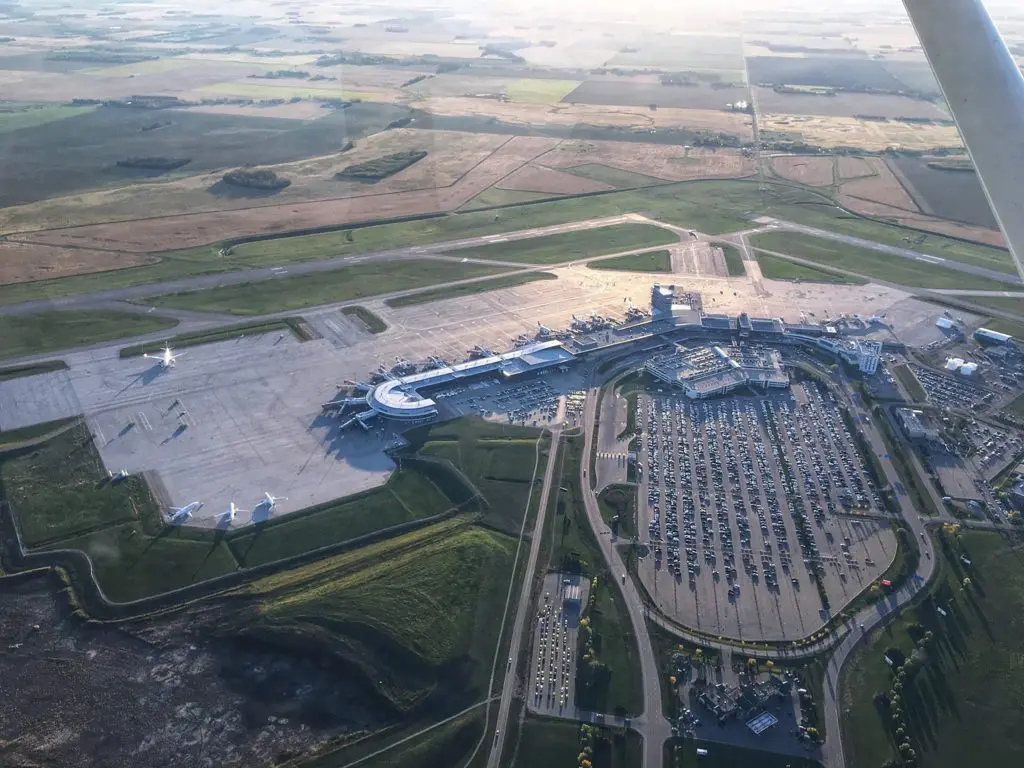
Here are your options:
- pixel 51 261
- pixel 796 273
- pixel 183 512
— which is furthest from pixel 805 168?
pixel 183 512

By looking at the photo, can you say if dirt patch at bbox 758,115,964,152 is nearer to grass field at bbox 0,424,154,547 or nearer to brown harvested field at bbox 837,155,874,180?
brown harvested field at bbox 837,155,874,180

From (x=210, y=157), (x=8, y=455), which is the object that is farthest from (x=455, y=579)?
(x=210, y=157)

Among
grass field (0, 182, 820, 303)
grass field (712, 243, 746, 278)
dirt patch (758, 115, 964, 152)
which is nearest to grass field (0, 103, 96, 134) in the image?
grass field (0, 182, 820, 303)

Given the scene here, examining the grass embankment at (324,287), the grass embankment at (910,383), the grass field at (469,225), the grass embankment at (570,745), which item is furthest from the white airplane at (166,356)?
the grass embankment at (910,383)

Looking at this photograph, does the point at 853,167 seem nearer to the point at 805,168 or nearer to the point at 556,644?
the point at 805,168

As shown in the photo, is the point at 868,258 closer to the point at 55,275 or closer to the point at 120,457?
the point at 120,457

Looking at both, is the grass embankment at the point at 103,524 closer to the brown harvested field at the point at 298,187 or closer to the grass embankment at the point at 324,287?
the grass embankment at the point at 324,287
